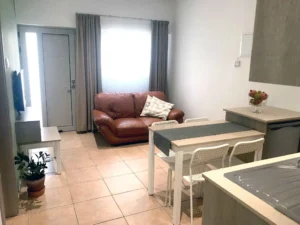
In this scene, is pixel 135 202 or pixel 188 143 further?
pixel 135 202

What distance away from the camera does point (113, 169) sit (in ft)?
11.2

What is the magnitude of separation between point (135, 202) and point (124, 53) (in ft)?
10.6

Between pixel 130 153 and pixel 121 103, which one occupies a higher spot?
pixel 121 103

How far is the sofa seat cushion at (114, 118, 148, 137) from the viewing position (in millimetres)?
4152

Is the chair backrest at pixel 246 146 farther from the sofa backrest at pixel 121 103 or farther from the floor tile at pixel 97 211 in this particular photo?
the sofa backrest at pixel 121 103

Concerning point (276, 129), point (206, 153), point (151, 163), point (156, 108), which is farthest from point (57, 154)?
point (276, 129)

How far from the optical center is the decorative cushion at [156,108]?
15.3ft

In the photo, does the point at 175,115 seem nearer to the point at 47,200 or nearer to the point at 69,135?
the point at 69,135

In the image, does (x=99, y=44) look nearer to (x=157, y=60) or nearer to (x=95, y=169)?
(x=157, y=60)

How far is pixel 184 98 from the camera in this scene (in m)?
5.04

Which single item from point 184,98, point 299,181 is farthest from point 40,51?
point 299,181

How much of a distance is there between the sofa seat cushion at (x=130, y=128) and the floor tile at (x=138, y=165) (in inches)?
25.2

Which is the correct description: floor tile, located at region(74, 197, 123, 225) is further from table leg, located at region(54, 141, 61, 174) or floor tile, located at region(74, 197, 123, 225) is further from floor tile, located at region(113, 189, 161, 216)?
table leg, located at region(54, 141, 61, 174)

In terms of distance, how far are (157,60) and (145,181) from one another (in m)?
2.94
